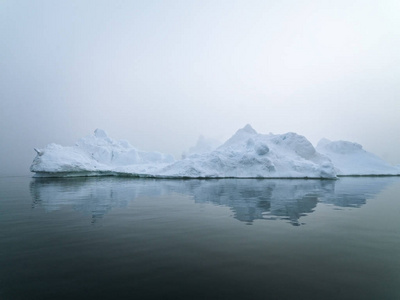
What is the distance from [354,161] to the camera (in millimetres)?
54250

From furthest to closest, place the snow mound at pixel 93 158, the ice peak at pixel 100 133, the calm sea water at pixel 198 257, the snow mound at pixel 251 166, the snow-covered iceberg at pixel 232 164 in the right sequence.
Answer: the ice peak at pixel 100 133 < the snow mound at pixel 251 166 < the snow mound at pixel 93 158 < the snow-covered iceberg at pixel 232 164 < the calm sea water at pixel 198 257

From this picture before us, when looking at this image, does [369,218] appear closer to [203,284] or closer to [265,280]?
[265,280]

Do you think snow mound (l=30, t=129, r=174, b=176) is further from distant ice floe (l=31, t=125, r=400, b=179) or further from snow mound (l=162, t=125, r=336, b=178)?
snow mound (l=162, t=125, r=336, b=178)

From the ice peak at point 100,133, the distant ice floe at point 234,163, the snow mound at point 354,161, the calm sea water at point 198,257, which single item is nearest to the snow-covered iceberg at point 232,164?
the distant ice floe at point 234,163

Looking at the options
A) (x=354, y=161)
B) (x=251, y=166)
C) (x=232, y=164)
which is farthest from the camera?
(x=354, y=161)

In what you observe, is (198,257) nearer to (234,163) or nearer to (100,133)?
(234,163)

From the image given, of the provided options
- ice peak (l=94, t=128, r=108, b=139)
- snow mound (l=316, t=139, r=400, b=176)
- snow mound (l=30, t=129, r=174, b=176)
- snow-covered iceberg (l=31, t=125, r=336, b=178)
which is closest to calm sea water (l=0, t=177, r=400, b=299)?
snow-covered iceberg (l=31, t=125, r=336, b=178)

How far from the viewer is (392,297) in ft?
11.4

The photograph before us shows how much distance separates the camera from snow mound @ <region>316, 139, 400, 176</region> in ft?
168

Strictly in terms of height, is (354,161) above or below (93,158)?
below

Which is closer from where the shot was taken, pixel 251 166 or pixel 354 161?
pixel 251 166

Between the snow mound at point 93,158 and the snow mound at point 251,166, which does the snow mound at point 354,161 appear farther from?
the snow mound at point 93,158

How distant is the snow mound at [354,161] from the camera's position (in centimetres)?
5113

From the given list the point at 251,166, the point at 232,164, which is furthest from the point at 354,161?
the point at 232,164
